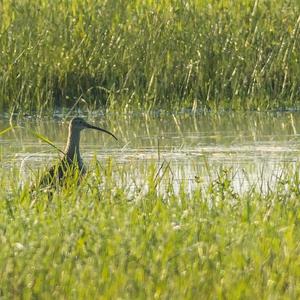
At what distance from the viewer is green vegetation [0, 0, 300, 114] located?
12.0 m

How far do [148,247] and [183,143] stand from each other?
4.32m

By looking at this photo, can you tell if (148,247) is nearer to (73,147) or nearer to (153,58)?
(73,147)

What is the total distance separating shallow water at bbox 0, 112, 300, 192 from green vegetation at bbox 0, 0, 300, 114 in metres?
0.36

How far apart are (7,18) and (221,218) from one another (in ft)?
23.2

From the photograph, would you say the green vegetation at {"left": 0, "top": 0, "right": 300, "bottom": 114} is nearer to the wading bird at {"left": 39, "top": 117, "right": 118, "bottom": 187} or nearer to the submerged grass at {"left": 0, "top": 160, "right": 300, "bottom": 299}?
the wading bird at {"left": 39, "top": 117, "right": 118, "bottom": 187}

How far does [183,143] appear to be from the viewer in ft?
32.2

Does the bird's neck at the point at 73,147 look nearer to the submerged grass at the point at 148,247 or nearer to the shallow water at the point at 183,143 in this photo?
the shallow water at the point at 183,143

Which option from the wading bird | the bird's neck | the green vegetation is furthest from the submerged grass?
the green vegetation

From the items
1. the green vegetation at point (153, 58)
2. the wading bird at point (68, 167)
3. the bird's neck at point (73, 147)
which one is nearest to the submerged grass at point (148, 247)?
the wading bird at point (68, 167)

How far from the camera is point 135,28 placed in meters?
12.5

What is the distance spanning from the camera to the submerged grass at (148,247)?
4.95 meters

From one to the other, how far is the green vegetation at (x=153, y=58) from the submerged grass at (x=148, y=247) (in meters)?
5.39

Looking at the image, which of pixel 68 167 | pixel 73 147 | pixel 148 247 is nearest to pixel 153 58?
pixel 73 147

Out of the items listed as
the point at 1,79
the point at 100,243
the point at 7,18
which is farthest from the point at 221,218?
the point at 7,18
